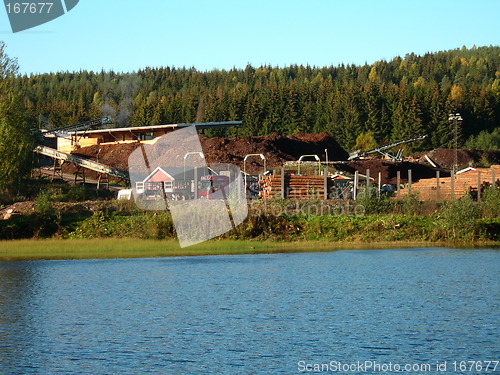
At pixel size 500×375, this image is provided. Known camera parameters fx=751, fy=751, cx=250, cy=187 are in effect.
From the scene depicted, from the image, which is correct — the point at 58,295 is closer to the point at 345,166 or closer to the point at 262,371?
the point at 262,371

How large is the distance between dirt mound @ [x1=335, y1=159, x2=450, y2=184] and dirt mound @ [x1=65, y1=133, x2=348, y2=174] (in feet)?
22.5

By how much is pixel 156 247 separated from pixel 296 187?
13.0 metres

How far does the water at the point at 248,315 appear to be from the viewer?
17453 millimetres

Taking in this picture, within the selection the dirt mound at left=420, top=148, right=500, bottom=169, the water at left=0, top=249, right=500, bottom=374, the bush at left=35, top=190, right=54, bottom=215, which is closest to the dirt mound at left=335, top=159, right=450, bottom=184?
the dirt mound at left=420, top=148, right=500, bottom=169

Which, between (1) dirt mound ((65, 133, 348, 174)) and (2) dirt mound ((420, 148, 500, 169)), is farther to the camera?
(2) dirt mound ((420, 148, 500, 169))

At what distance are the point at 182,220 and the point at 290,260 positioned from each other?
9.17m

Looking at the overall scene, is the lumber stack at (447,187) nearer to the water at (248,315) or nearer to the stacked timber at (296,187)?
the stacked timber at (296,187)

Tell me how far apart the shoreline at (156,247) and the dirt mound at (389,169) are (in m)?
33.2

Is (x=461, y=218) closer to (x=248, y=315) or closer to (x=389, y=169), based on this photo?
(x=248, y=315)

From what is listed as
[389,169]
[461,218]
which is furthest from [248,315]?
[389,169]

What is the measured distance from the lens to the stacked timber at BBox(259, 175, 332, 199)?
162 ft

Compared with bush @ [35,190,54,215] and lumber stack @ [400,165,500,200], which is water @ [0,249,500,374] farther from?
lumber stack @ [400,165,500,200]

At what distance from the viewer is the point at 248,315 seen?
22500mm

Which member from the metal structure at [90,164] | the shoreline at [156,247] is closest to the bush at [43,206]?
the shoreline at [156,247]
